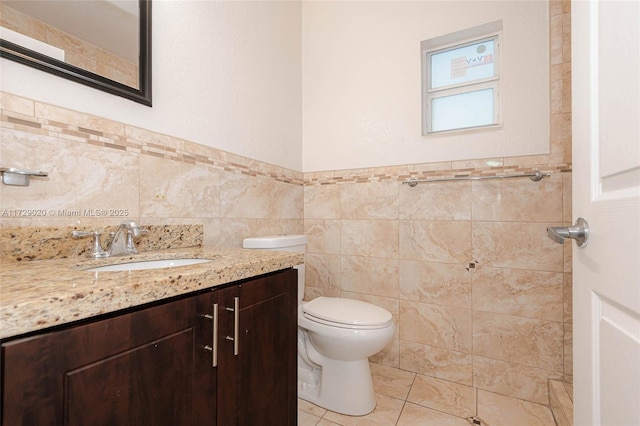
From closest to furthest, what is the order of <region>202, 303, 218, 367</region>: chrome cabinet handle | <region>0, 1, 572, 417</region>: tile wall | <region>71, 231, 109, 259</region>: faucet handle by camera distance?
<region>202, 303, 218, 367</region>: chrome cabinet handle, <region>71, 231, 109, 259</region>: faucet handle, <region>0, 1, 572, 417</region>: tile wall

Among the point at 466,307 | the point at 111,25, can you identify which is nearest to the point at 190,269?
the point at 111,25

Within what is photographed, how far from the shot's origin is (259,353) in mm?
864

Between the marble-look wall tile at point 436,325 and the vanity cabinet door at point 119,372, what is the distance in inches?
54.6

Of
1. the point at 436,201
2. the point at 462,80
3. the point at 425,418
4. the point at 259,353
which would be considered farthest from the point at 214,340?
the point at 462,80

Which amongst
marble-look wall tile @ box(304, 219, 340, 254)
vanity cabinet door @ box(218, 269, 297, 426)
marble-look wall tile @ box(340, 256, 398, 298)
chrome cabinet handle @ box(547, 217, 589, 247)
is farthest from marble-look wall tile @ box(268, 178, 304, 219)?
chrome cabinet handle @ box(547, 217, 589, 247)

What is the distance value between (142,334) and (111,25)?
1151 mm

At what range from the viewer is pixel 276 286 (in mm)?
934

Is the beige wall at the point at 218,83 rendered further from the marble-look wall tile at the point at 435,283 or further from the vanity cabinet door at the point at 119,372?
the marble-look wall tile at the point at 435,283

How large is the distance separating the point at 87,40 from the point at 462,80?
6.26 ft

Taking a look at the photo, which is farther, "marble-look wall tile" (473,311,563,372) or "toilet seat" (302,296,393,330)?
"marble-look wall tile" (473,311,563,372)

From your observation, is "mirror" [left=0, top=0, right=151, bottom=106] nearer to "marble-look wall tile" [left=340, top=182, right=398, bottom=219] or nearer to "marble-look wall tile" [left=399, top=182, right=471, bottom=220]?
"marble-look wall tile" [left=340, top=182, right=398, bottom=219]

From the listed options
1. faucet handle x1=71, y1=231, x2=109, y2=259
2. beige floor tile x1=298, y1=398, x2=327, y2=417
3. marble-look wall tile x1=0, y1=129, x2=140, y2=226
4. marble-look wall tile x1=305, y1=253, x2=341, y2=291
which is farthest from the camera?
marble-look wall tile x1=305, y1=253, x2=341, y2=291

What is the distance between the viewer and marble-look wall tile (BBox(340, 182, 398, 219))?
1.89 m

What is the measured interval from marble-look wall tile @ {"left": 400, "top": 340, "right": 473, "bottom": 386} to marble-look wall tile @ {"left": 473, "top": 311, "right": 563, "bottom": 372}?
11 centimetres
